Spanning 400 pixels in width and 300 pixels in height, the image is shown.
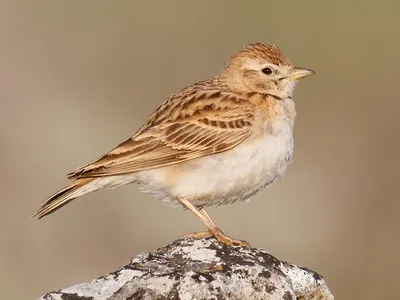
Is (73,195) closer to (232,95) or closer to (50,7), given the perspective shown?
(232,95)

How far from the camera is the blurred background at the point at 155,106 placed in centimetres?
1568

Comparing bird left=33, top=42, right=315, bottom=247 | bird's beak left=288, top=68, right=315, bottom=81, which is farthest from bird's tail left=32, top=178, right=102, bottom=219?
bird's beak left=288, top=68, right=315, bottom=81

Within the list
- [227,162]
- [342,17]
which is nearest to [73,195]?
[227,162]

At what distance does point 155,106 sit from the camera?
19.8m

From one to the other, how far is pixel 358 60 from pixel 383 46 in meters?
0.56

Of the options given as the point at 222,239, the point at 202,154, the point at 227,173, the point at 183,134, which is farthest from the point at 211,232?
the point at 183,134

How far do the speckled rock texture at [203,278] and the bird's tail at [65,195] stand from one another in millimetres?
1421

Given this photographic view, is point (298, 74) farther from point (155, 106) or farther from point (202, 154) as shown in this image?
point (155, 106)

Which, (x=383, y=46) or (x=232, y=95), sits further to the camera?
(x=383, y=46)

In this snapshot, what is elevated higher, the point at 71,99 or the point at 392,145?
the point at 71,99

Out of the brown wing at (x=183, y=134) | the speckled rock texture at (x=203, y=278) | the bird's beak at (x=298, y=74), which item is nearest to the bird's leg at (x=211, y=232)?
the speckled rock texture at (x=203, y=278)

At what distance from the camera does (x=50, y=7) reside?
77.2ft

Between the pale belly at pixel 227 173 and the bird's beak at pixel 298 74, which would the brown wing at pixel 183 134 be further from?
the bird's beak at pixel 298 74

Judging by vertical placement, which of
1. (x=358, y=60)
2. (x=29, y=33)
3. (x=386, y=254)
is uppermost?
(x=29, y=33)
